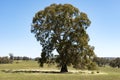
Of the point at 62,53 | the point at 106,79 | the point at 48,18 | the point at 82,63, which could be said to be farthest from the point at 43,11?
the point at 106,79

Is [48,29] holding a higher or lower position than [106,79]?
higher

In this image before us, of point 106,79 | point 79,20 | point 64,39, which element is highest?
point 79,20

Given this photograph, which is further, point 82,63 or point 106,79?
point 82,63

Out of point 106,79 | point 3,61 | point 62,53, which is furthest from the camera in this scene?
point 3,61

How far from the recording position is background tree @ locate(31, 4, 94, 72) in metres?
54.9

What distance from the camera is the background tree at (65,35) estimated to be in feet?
180

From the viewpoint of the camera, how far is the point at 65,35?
55250mm

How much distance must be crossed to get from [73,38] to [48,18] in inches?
254

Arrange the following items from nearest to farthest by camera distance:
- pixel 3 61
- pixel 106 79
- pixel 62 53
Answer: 1. pixel 106 79
2. pixel 62 53
3. pixel 3 61

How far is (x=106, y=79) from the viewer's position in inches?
1383

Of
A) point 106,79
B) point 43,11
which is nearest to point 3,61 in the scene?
point 43,11

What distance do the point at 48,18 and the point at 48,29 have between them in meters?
2.21

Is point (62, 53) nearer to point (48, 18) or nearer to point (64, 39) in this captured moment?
point (64, 39)

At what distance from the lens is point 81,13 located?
185 ft
